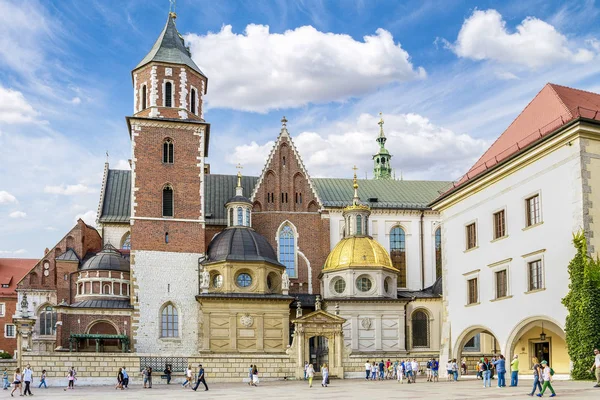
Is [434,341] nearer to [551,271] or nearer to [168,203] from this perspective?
[168,203]

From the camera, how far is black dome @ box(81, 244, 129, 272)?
57.8 metres

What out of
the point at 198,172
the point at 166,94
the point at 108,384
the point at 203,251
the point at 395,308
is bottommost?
the point at 108,384

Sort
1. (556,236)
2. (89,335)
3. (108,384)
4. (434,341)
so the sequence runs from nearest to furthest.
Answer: (556,236) < (108,384) < (89,335) < (434,341)

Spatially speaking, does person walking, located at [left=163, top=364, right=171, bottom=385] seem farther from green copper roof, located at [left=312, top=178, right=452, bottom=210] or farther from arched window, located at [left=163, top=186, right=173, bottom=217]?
green copper roof, located at [left=312, top=178, right=452, bottom=210]

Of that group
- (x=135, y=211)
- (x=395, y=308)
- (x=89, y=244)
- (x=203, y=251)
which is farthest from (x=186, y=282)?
(x=395, y=308)

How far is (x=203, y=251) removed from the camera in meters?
58.1

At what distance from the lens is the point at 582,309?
3166 cm

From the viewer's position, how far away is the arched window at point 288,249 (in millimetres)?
63531

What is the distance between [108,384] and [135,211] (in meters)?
15.7

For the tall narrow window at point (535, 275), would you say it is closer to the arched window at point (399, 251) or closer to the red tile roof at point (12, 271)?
the arched window at point (399, 251)

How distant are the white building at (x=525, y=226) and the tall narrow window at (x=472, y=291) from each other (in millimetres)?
51

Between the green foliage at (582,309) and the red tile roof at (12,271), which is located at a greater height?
the red tile roof at (12,271)

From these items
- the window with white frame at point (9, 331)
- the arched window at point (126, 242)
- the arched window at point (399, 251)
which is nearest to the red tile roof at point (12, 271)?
the window with white frame at point (9, 331)

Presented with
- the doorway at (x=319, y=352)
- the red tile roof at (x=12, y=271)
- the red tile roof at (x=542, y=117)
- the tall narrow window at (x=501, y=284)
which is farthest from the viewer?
the red tile roof at (x=12, y=271)
